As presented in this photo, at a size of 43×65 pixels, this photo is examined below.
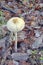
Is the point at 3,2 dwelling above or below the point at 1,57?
above

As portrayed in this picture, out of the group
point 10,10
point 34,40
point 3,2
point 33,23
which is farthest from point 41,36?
point 3,2

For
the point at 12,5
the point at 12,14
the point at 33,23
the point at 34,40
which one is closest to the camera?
the point at 34,40

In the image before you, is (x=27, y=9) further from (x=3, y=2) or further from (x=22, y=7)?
(x=3, y=2)

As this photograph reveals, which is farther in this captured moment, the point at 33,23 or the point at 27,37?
the point at 33,23

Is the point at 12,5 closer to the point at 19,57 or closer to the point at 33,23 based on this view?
the point at 33,23

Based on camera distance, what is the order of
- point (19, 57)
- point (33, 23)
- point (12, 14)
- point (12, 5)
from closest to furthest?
point (19, 57)
point (33, 23)
point (12, 14)
point (12, 5)

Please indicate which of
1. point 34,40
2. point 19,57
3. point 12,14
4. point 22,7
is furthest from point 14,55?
point 22,7

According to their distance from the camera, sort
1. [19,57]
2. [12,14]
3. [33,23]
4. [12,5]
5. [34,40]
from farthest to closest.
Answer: [12,5], [12,14], [33,23], [34,40], [19,57]

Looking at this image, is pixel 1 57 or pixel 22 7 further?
pixel 22 7

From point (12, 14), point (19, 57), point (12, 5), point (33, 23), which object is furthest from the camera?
point (12, 5)
